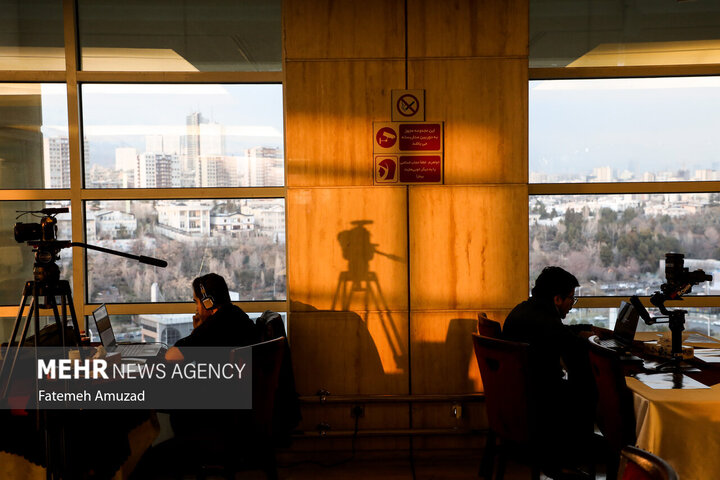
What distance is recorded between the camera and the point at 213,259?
4.19m

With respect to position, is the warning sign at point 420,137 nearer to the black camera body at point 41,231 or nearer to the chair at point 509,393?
the chair at point 509,393

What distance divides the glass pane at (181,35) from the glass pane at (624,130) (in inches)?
81.4


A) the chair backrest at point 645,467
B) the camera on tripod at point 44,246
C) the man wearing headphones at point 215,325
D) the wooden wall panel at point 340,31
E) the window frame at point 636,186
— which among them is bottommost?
the chair backrest at point 645,467

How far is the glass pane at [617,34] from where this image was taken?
13.5 feet

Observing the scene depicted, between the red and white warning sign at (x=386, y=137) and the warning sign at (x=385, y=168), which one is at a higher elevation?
the red and white warning sign at (x=386, y=137)

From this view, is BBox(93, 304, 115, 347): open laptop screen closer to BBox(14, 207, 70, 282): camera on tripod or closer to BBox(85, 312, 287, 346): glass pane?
BBox(85, 312, 287, 346): glass pane

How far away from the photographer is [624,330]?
3385 millimetres

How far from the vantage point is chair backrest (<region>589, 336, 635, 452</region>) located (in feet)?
8.07

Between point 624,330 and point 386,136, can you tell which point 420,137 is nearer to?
point 386,136

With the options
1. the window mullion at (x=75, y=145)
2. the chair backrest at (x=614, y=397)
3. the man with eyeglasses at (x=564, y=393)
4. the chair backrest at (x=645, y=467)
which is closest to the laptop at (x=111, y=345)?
the window mullion at (x=75, y=145)

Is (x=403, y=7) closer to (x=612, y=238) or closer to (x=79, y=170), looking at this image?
(x=612, y=238)

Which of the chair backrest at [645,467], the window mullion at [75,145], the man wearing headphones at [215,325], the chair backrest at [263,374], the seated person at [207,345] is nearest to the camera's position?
the chair backrest at [645,467]

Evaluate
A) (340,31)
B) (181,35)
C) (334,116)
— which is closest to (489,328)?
(334,116)

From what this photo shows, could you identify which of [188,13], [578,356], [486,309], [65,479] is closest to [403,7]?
[188,13]
